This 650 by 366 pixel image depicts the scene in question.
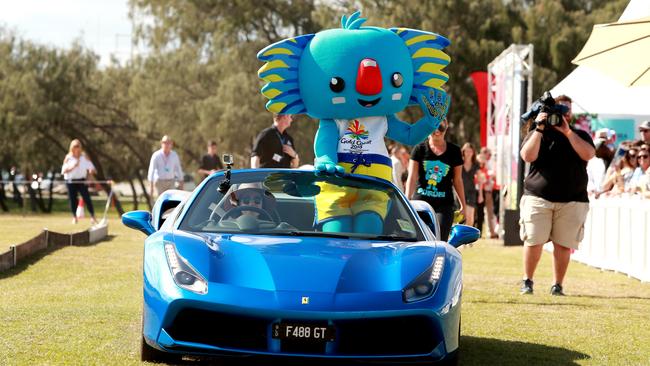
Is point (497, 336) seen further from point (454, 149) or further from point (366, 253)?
point (454, 149)

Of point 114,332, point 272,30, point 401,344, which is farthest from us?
point 272,30

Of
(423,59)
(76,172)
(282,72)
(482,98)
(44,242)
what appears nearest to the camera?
(282,72)

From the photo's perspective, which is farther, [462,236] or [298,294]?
[462,236]

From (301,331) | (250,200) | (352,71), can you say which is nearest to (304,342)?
(301,331)

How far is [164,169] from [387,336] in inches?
625

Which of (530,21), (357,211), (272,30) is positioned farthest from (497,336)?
(272,30)

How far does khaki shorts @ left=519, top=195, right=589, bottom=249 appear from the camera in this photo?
10.9 meters

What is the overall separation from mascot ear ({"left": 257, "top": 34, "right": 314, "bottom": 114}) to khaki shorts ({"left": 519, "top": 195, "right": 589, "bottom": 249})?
2.66m

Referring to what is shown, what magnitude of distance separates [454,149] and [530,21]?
36021 mm

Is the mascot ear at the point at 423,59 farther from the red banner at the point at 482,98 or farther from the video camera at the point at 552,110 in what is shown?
the red banner at the point at 482,98

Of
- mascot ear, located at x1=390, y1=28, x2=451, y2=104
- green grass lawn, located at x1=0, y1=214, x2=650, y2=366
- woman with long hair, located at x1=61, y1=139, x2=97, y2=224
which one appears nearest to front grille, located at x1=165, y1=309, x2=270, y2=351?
green grass lawn, located at x1=0, y1=214, x2=650, y2=366

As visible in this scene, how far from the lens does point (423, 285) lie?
19.8 ft

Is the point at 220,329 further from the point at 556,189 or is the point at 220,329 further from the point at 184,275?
the point at 556,189

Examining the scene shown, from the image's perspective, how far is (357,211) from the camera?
7.20 metres
